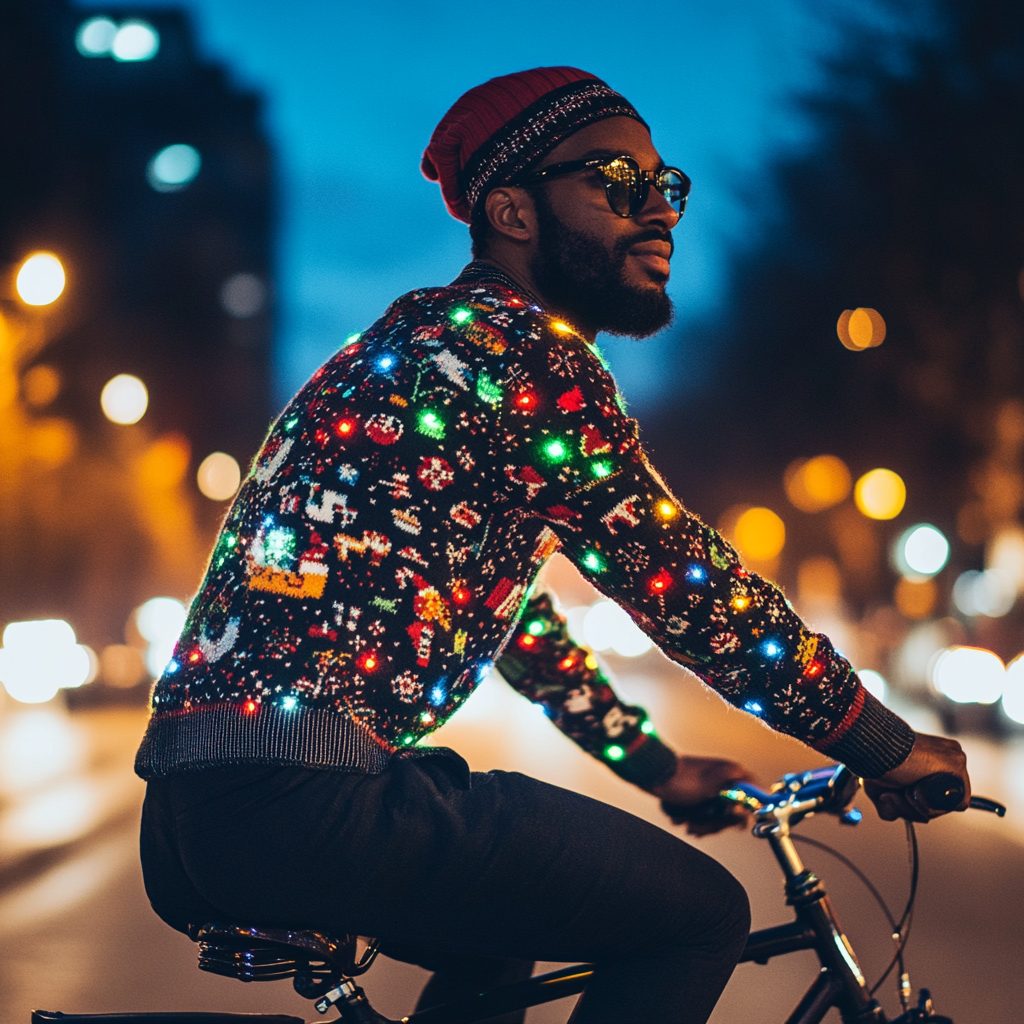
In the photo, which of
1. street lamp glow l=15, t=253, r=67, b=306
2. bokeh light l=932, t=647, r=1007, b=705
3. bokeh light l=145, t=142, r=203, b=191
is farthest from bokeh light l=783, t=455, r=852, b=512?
street lamp glow l=15, t=253, r=67, b=306

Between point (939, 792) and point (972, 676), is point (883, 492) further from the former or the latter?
point (939, 792)

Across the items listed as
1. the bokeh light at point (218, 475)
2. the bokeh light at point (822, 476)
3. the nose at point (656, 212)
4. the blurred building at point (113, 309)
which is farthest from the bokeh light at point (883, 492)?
the nose at point (656, 212)

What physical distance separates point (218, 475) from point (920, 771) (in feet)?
138

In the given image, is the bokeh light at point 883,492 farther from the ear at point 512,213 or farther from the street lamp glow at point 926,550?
the ear at point 512,213

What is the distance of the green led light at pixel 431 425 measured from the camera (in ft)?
6.59

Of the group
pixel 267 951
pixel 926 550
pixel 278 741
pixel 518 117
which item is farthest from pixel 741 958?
pixel 926 550

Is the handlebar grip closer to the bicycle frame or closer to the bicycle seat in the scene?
the bicycle frame

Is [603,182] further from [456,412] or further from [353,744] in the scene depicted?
[353,744]

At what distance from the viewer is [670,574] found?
6.70 ft

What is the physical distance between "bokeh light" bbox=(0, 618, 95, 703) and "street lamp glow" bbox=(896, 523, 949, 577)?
1963 centimetres

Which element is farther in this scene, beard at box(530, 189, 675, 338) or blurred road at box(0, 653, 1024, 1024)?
blurred road at box(0, 653, 1024, 1024)

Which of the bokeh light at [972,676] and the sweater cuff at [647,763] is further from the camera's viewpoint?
the bokeh light at [972,676]

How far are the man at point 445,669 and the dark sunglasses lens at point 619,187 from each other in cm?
33

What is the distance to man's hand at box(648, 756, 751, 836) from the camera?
2787 mm
